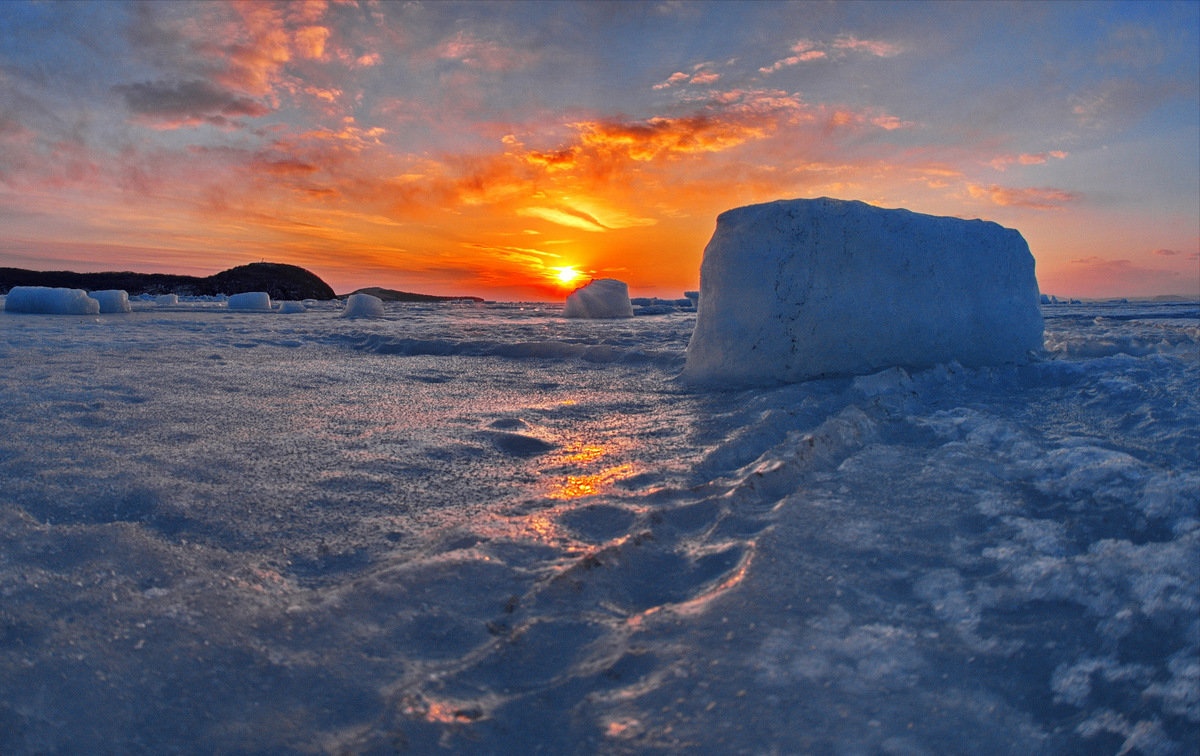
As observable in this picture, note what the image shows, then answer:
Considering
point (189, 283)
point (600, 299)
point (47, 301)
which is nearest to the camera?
point (47, 301)

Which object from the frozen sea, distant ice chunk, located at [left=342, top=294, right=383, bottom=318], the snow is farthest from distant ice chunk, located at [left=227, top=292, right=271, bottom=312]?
the snow

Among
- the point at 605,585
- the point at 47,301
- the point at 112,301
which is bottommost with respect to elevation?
the point at 605,585

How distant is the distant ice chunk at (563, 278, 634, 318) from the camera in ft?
48.5

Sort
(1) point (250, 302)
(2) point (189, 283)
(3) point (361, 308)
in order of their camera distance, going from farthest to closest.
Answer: (2) point (189, 283) < (1) point (250, 302) < (3) point (361, 308)

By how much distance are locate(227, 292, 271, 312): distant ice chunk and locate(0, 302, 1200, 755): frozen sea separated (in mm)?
17560

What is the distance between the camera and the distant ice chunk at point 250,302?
18250 mm

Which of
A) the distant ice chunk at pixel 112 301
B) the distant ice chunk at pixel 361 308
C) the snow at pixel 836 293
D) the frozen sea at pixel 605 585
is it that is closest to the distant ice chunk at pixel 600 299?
the distant ice chunk at pixel 361 308

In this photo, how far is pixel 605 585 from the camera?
4.50 ft

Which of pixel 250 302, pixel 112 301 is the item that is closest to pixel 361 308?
pixel 112 301

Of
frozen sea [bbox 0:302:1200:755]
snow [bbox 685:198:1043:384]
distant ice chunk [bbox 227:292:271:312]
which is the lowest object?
frozen sea [bbox 0:302:1200:755]

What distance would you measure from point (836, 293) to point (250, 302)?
1913cm

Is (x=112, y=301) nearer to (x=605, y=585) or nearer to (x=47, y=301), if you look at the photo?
(x=47, y=301)

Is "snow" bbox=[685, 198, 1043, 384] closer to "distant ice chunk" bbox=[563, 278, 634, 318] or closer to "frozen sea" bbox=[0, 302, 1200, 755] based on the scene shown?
"frozen sea" bbox=[0, 302, 1200, 755]

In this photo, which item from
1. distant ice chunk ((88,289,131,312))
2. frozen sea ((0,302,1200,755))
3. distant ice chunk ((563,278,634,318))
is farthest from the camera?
distant ice chunk ((563,278,634,318))
